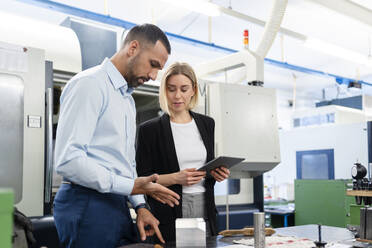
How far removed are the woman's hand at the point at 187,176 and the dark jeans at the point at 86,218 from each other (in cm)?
39

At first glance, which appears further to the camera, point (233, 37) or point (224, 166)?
point (233, 37)

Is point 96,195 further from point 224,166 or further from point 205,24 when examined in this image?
point 205,24

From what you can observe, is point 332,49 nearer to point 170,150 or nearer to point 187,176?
point 170,150

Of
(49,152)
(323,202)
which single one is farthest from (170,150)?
(323,202)

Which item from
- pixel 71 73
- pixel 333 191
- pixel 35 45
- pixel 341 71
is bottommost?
pixel 333 191

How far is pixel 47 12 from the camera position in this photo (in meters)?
4.21

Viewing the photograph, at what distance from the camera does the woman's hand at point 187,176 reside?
1478 mm

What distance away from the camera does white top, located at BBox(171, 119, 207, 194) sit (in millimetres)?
1634

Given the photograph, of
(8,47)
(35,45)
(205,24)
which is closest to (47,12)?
(205,24)

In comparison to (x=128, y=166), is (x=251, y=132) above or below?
above

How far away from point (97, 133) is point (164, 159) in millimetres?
527

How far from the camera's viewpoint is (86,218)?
3.54 feet

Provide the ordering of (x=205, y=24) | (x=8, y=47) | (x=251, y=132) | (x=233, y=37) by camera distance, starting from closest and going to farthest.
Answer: (x=8, y=47)
(x=251, y=132)
(x=205, y=24)
(x=233, y=37)

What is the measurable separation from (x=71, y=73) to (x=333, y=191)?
98.8 inches
